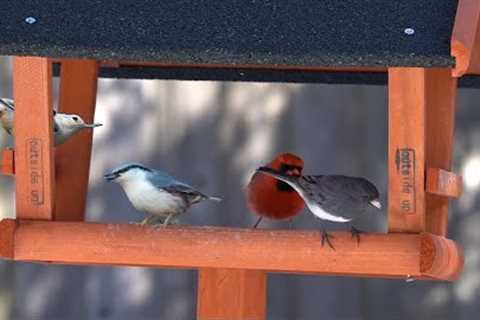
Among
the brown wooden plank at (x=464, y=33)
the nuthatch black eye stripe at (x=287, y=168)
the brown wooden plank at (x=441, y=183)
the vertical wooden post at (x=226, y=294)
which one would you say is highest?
the brown wooden plank at (x=464, y=33)

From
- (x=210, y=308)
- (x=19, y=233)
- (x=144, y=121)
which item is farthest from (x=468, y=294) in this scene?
(x=19, y=233)

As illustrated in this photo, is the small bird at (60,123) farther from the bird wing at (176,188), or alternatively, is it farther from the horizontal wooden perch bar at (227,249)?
the horizontal wooden perch bar at (227,249)

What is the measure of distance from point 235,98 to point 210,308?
5.03 ft

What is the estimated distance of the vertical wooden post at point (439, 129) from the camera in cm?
396

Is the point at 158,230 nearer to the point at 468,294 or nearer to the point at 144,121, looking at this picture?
the point at 144,121

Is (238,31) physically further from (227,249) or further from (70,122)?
(70,122)

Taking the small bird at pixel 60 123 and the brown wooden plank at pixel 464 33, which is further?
the small bird at pixel 60 123

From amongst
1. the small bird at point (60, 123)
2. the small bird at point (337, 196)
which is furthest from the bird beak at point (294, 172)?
the small bird at point (60, 123)

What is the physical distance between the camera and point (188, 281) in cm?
525

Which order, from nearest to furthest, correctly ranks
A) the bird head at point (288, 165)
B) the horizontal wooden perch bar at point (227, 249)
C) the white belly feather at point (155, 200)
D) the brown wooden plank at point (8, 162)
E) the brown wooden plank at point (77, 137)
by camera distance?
the horizontal wooden perch bar at point (227, 249), the brown wooden plank at point (8, 162), the white belly feather at point (155, 200), the bird head at point (288, 165), the brown wooden plank at point (77, 137)

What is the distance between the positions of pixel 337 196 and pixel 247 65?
0.46m

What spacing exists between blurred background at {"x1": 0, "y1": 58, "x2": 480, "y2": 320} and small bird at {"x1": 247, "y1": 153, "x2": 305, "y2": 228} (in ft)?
2.98

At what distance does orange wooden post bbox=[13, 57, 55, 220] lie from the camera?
3.68 m

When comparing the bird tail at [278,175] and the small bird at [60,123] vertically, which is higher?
the small bird at [60,123]
